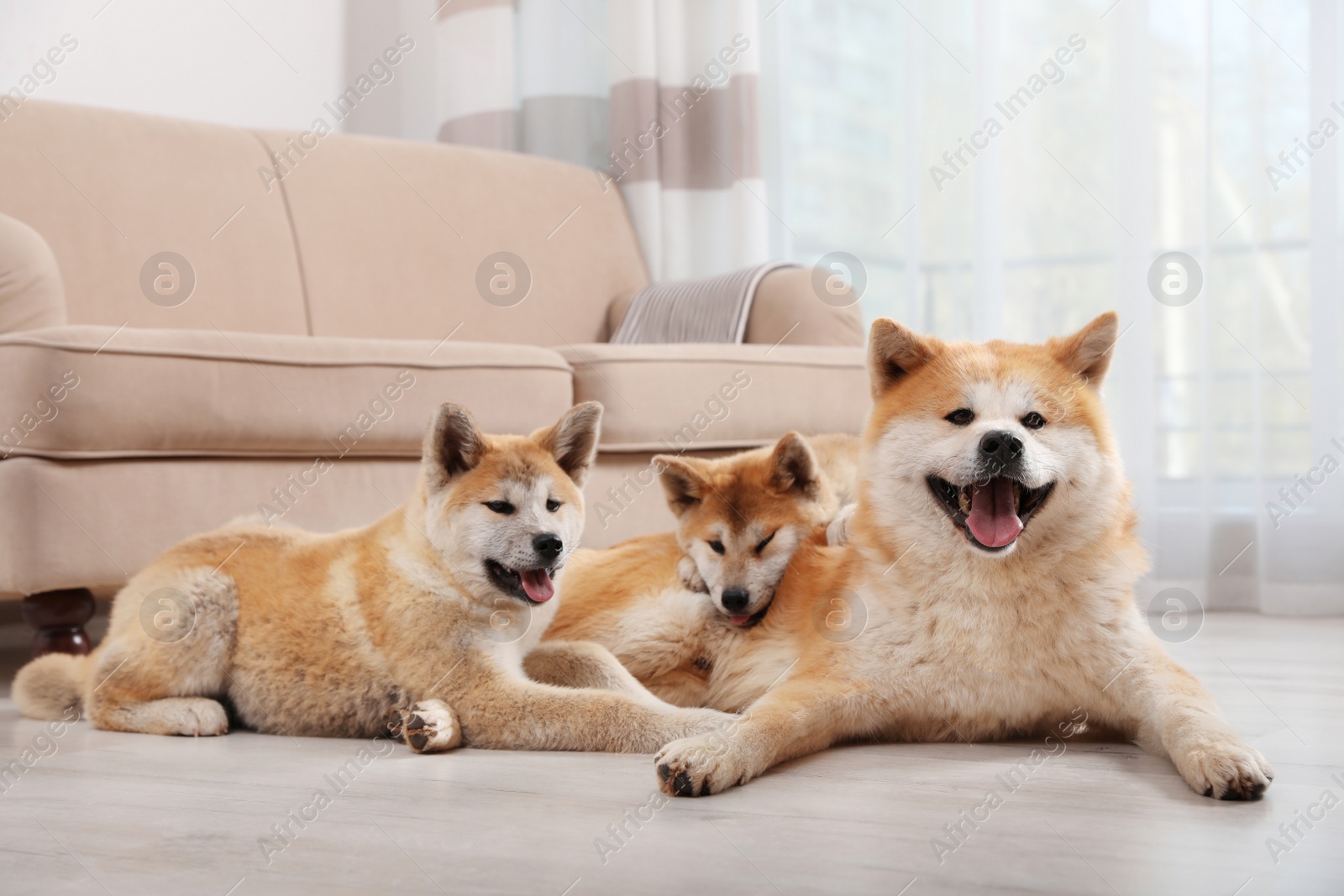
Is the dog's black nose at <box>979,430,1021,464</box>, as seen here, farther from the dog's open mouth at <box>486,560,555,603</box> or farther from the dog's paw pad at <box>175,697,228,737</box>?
the dog's paw pad at <box>175,697,228,737</box>

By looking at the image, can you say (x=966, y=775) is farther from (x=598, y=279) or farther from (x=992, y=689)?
(x=598, y=279)

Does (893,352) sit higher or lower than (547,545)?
higher

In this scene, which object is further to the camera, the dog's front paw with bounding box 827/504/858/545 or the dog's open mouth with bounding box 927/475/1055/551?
→ the dog's front paw with bounding box 827/504/858/545

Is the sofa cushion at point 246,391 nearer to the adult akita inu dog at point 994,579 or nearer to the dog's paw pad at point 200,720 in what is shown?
the dog's paw pad at point 200,720

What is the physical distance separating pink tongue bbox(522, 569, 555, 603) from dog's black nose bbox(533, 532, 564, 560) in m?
0.05

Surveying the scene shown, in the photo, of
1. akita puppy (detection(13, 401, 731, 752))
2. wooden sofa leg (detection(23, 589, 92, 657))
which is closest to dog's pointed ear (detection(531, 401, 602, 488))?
akita puppy (detection(13, 401, 731, 752))

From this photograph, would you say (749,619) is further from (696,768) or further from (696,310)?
(696,310)

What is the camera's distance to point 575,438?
1729mm

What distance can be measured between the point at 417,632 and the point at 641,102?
114 inches

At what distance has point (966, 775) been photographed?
4.46 ft

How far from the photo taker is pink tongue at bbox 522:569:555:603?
1.63 metres

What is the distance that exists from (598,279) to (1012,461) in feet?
8.33

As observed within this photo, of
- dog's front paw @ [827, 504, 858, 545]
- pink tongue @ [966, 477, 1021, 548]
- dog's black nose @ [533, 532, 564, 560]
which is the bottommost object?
dog's front paw @ [827, 504, 858, 545]

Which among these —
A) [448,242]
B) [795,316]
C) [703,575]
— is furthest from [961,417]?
[448,242]
